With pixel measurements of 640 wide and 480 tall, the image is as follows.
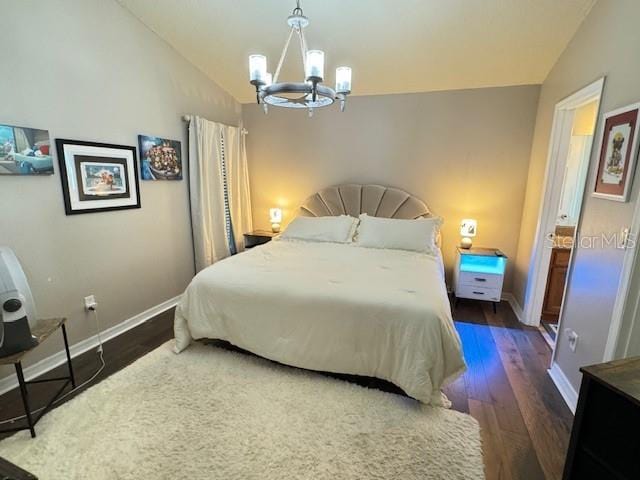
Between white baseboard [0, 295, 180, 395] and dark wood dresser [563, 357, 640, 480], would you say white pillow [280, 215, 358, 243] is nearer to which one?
white baseboard [0, 295, 180, 395]

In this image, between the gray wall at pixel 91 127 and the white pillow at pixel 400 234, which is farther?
the white pillow at pixel 400 234

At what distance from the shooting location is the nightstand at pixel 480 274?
3207mm

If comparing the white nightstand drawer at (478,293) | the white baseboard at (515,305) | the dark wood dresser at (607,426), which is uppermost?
the dark wood dresser at (607,426)

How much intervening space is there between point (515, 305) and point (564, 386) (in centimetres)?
141

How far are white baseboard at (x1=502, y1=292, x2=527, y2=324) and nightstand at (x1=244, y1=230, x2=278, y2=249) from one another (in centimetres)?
289

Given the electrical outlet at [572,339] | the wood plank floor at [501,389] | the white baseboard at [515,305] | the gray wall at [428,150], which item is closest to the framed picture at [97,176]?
the wood plank floor at [501,389]

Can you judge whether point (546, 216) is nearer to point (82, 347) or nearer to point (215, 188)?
point (215, 188)

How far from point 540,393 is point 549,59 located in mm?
2766

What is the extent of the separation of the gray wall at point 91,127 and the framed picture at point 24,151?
6 centimetres

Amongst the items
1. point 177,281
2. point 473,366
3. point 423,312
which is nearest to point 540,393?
point 473,366

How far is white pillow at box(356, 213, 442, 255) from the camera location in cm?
311

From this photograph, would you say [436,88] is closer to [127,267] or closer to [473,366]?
[473,366]

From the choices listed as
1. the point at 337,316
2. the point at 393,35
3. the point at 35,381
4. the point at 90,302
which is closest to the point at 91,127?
the point at 90,302

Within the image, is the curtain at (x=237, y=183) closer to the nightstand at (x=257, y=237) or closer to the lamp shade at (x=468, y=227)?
the nightstand at (x=257, y=237)
